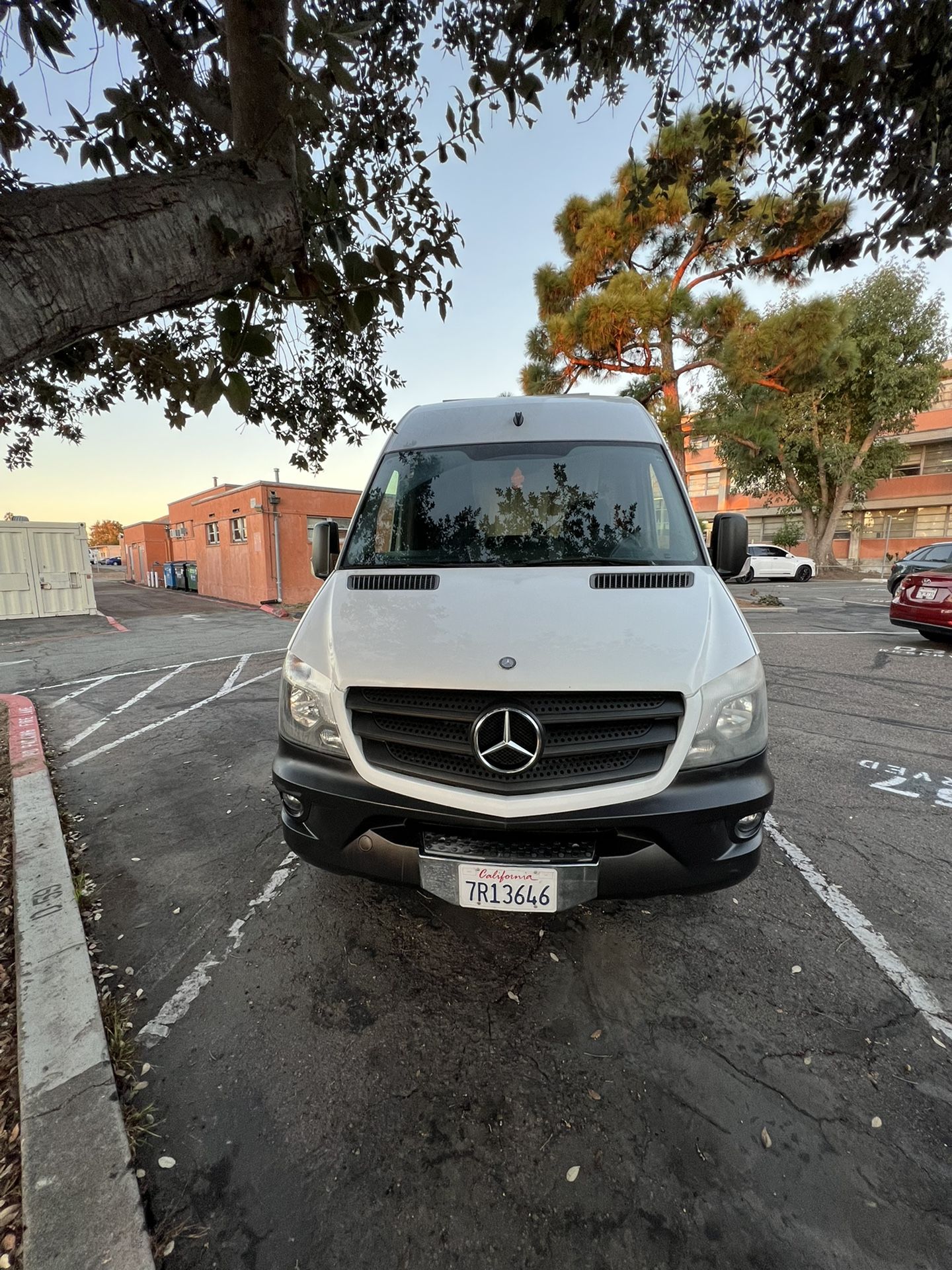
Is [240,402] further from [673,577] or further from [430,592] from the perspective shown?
[673,577]

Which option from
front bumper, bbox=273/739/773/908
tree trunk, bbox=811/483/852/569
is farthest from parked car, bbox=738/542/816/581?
front bumper, bbox=273/739/773/908

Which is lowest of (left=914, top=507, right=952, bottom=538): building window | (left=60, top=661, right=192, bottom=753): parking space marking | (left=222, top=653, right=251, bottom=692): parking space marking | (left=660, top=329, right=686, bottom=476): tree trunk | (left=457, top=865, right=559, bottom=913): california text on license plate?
(left=60, top=661, right=192, bottom=753): parking space marking

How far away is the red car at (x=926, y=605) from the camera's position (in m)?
8.26

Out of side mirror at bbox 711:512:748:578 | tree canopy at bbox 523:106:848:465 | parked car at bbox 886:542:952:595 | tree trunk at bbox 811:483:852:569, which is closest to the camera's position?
side mirror at bbox 711:512:748:578

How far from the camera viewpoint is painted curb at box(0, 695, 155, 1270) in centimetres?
132

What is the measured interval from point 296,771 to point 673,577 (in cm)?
172

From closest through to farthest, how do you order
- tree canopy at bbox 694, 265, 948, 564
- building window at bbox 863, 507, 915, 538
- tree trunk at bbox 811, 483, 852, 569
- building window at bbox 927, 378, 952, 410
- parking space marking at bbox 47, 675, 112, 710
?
parking space marking at bbox 47, 675, 112, 710
tree canopy at bbox 694, 265, 948, 564
tree trunk at bbox 811, 483, 852, 569
building window at bbox 927, 378, 952, 410
building window at bbox 863, 507, 915, 538

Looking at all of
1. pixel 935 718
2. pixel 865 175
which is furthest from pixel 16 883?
pixel 935 718

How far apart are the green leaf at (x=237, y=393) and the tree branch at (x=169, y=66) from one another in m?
1.73

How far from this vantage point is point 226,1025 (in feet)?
6.47

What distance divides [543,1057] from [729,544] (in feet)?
7.89

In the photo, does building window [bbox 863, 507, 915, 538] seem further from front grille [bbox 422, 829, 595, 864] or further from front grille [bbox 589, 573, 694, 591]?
front grille [bbox 422, 829, 595, 864]

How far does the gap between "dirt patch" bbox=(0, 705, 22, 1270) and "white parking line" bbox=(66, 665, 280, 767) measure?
194 cm

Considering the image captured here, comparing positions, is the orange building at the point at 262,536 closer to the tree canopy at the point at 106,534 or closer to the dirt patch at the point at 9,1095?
the dirt patch at the point at 9,1095
